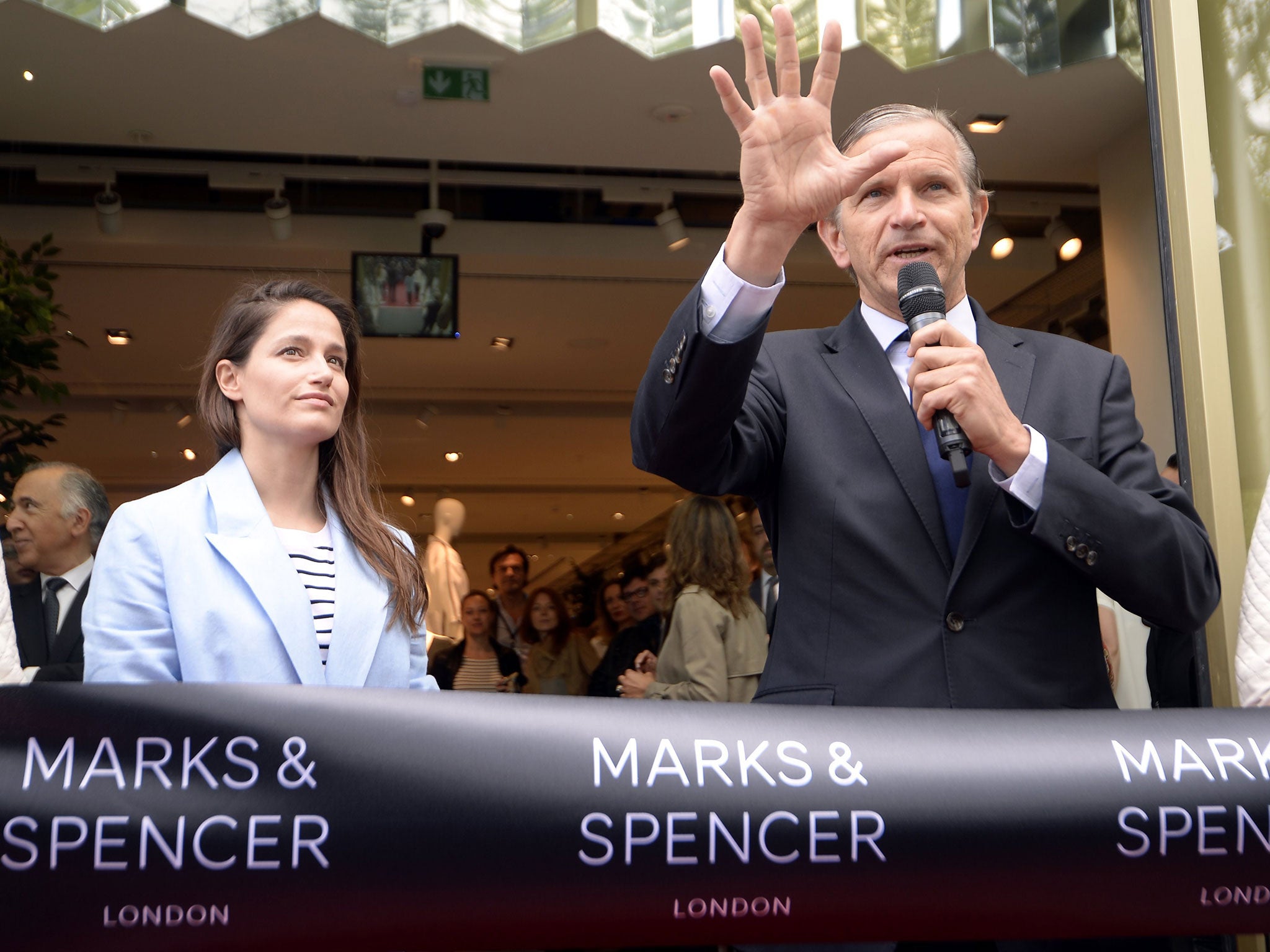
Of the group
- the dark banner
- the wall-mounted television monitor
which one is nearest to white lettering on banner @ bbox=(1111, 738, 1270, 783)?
the dark banner

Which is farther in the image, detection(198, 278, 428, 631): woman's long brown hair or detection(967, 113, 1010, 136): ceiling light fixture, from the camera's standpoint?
detection(967, 113, 1010, 136): ceiling light fixture

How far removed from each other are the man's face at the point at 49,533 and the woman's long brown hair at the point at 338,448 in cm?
159

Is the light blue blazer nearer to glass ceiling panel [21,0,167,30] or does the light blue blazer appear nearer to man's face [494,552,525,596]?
glass ceiling panel [21,0,167,30]

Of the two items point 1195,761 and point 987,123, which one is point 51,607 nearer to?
point 1195,761

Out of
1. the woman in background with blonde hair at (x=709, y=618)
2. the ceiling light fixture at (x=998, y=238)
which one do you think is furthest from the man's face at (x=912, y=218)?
the ceiling light fixture at (x=998, y=238)

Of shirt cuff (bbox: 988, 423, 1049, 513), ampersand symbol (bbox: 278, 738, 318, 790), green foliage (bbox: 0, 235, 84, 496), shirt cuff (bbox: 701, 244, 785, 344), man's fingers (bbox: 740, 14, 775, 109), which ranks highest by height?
green foliage (bbox: 0, 235, 84, 496)

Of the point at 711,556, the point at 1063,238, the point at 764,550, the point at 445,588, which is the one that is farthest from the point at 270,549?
the point at 1063,238

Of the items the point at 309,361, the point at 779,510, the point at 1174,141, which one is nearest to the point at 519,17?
the point at 1174,141

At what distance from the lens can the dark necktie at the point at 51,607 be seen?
303cm

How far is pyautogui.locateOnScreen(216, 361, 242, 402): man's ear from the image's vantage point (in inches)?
72.0

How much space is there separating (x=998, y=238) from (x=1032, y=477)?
5.61 metres

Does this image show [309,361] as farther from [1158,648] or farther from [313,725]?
[1158,648]

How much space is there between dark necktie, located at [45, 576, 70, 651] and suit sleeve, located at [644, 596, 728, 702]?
1.70m

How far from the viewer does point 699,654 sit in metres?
3.65
